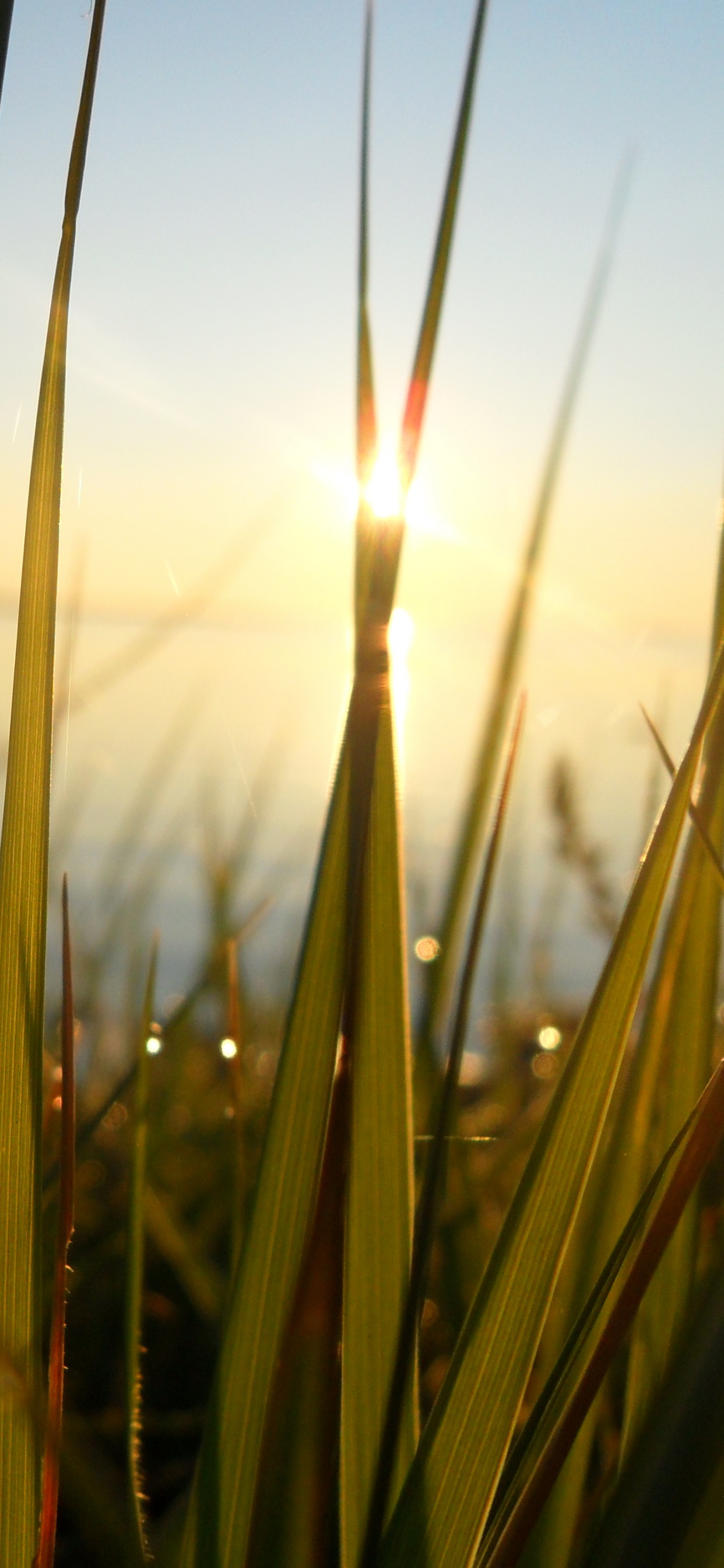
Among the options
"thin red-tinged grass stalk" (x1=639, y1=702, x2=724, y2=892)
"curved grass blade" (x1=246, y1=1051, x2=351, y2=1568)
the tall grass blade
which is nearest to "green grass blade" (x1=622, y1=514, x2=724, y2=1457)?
"thin red-tinged grass stalk" (x1=639, y1=702, x2=724, y2=892)

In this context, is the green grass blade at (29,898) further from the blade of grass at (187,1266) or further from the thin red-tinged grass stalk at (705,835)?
the blade of grass at (187,1266)

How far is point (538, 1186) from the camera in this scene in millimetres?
325

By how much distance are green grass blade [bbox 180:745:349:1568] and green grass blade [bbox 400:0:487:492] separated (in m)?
Answer: 0.09

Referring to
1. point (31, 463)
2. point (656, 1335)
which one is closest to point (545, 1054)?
point (656, 1335)

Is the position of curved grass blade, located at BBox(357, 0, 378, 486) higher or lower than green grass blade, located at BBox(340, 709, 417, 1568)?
higher

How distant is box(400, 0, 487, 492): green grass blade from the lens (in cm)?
31

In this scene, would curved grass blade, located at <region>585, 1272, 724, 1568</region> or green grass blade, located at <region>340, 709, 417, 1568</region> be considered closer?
curved grass blade, located at <region>585, 1272, 724, 1568</region>

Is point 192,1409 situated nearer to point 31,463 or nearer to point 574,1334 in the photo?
point 574,1334

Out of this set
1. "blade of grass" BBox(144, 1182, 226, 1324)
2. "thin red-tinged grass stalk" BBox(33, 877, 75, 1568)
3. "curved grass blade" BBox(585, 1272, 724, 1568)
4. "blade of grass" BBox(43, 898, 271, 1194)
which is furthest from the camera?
"blade of grass" BBox(144, 1182, 226, 1324)

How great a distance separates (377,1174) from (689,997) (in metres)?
0.12

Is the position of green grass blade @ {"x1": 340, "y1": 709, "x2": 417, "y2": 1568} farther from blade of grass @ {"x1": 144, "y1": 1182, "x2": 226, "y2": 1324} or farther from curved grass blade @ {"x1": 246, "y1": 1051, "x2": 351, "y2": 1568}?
blade of grass @ {"x1": 144, "y1": 1182, "x2": 226, "y2": 1324}

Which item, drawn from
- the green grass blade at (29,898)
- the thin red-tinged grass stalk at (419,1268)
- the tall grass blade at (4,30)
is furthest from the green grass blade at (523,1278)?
the tall grass blade at (4,30)

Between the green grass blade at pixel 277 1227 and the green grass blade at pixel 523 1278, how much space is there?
0.05 metres

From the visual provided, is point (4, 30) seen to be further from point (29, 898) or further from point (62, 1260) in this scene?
point (62, 1260)
